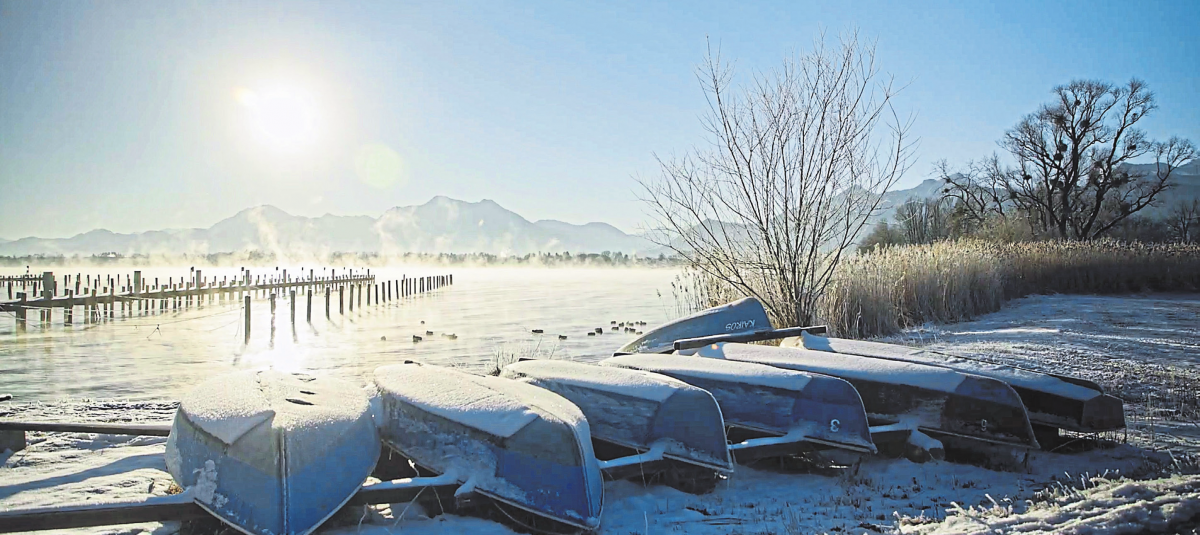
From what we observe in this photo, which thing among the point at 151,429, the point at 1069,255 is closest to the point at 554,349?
the point at 151,429

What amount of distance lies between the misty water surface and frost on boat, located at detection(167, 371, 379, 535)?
15.7 feet

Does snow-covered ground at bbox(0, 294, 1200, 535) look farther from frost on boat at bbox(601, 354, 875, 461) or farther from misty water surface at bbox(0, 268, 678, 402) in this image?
misty water surface at bbox(0, 268, 678, 402)

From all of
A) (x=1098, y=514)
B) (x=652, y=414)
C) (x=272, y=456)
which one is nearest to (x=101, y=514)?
(x=272, y=456)

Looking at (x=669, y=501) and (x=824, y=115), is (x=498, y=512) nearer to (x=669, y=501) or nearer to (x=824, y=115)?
(x=669, y=501)

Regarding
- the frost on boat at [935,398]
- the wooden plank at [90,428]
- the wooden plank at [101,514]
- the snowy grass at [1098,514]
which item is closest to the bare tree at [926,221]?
the frost on boat at [935,398]

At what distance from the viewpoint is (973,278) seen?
1141cm

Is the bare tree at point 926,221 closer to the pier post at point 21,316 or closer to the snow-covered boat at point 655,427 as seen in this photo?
the snow-covered boat at point 655,427

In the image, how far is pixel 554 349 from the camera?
1137cm

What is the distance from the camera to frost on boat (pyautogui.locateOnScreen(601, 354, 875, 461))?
12.0 ft

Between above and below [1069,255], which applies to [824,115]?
above

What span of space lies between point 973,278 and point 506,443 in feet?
34.8

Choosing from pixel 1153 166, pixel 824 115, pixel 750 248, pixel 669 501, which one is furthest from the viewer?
pixel 1153 166

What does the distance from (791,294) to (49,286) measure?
22.4 meters

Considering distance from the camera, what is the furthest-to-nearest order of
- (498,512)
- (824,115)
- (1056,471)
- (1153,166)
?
(1153,166)
(824,115)
(1056,471)
(498,512)
